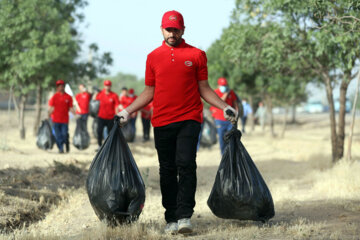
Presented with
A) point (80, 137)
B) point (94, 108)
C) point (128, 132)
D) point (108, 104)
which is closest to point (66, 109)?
point (108, 104)

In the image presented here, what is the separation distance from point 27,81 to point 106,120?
21.0 feet

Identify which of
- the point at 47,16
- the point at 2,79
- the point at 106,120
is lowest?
the point at 106,120

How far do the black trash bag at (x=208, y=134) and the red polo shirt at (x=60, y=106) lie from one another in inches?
176

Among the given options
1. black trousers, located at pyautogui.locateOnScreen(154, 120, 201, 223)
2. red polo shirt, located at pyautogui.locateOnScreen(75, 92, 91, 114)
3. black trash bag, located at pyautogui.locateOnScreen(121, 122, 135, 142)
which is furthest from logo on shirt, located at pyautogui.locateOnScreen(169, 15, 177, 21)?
red polo shirt, located at pyautogui.locateOnScreen(75, 92, 91, 114)

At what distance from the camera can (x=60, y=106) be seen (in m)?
13.0

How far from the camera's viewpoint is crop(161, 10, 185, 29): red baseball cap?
4.96 meters

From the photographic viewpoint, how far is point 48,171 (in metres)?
9.55

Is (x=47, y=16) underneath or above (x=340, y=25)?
above

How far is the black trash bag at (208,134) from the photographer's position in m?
16.1

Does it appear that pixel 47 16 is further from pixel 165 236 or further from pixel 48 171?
pixel 165 236

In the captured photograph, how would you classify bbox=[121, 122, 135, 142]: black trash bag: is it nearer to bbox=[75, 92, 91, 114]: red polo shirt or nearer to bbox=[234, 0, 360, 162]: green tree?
bbox=[75, 92, 91, 114]: red polo shirt

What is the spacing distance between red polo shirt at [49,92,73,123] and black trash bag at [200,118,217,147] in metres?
4.48

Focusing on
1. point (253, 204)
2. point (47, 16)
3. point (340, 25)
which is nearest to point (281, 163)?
point (340, 25)

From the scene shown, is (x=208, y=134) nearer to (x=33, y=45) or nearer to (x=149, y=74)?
(x=33, y=45)
